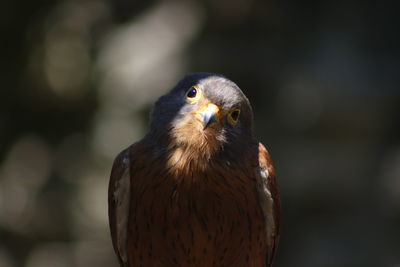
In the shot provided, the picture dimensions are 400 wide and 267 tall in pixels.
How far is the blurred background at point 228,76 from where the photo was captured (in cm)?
799

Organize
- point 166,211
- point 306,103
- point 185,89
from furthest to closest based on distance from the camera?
point 306,103 < point 185,89 < point 166,211

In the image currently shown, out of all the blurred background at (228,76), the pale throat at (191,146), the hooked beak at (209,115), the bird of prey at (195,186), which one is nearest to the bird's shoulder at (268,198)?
the bird of prey at (195,186)

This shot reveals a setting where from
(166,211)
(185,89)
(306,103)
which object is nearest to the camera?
(166,211)

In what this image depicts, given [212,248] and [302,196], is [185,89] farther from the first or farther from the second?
[302,196]

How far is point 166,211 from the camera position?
11.0 feet

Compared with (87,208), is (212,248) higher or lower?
higher

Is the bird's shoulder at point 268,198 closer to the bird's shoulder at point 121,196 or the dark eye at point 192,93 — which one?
the dark eye at point 192,93

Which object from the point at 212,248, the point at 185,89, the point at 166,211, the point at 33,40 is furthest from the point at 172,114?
the point at 33,40

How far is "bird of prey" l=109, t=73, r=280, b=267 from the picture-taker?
3383 mm

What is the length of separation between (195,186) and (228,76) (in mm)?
4837

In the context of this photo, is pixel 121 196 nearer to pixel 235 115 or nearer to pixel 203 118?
pixel 203 118

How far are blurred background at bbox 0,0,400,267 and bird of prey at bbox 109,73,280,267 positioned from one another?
4480mm

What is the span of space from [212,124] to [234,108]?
166mm

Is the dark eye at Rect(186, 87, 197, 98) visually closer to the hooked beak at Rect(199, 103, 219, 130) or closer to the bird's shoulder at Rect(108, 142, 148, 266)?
the hooked beak at Rect(199, 103, 219, 130)
